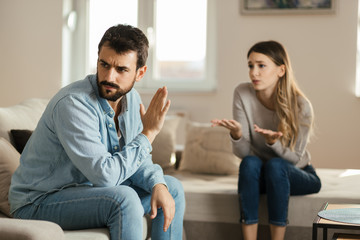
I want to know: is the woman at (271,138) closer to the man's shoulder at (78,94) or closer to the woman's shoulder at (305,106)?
the woman's shoulder at (305,106)

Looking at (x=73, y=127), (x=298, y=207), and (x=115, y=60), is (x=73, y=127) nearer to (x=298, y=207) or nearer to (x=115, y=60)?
(x=115, y=60)

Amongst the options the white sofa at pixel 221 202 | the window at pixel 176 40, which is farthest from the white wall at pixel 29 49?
the white sofa at pixel 221 202

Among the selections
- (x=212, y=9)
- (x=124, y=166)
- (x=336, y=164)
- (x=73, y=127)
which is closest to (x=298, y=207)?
(x=124, y=166)

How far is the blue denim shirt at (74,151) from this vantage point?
1.78m

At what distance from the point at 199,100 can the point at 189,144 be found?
49.9 inches

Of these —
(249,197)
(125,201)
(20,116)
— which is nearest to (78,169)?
(125,201)

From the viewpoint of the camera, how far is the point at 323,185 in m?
2.99

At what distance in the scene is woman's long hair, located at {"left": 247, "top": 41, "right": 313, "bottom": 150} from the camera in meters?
2.76

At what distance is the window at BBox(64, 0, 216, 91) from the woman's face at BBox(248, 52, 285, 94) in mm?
1825

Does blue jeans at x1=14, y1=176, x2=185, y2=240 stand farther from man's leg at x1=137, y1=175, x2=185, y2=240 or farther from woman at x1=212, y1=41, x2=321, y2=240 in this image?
woman at x1=212, y1=41, x2=321, y2=240

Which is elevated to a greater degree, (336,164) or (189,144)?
(189,144)

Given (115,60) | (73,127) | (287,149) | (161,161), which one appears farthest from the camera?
(161,161)

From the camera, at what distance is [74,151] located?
1767mm

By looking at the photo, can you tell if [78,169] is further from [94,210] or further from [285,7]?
[285,7]
